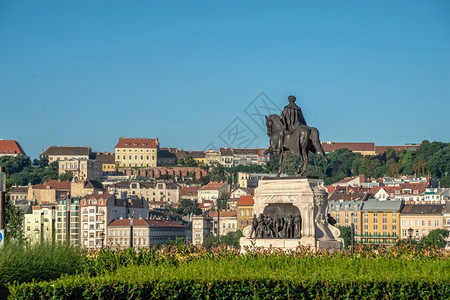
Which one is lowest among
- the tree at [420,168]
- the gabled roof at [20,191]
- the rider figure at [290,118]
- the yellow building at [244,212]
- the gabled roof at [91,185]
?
the yellow building at [244,212]

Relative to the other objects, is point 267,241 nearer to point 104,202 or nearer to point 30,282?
point 30,282

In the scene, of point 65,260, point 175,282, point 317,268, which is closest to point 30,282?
point 65,260

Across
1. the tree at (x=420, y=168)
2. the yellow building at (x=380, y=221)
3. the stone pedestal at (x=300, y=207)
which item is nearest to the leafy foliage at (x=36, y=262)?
the stone pedestal at (x=300, y=207)

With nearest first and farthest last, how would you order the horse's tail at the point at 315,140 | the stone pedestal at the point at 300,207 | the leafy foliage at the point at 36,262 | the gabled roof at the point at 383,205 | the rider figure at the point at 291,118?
the leafy foliage at the point at 36,262 < the stone pedestal at the point at 300,207 < the horse's tail at the point at 315,140 < the rider figure at the point at 291,118 < the gabled roof at the point at 383,205

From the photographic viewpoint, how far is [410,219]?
130m

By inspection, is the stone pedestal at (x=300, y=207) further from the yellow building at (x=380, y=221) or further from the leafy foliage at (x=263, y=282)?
the yellow building at (x=380, y=221)

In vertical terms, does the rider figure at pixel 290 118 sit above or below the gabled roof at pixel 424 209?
above

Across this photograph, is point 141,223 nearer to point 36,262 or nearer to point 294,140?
point 294,140

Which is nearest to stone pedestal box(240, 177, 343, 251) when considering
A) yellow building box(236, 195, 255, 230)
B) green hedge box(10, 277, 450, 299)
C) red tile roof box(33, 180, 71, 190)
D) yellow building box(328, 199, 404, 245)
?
green hedge box(10, 277, 450, 299)

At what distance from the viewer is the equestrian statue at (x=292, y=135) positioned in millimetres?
28969

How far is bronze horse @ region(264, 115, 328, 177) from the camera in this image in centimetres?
2894

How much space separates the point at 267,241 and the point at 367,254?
5.89m

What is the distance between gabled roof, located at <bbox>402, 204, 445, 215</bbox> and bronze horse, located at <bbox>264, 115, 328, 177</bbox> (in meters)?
99.2

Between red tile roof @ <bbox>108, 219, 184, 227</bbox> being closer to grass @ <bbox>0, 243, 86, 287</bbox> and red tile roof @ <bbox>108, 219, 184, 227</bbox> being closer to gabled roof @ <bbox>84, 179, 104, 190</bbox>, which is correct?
gabled roof @ <bbox>84, 179, 104, 190</bbox>
